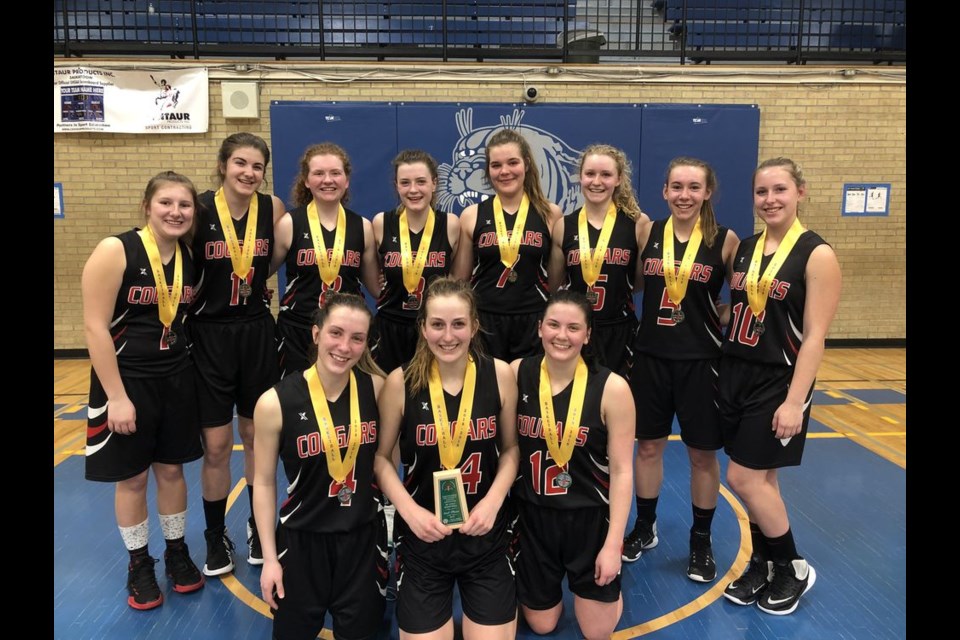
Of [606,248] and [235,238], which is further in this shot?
[606,248]

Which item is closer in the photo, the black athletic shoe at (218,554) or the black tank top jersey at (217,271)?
the black tank top jersey at (217,271)

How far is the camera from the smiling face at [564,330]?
2.43 meters

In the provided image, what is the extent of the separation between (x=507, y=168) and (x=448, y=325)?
3.81 ft

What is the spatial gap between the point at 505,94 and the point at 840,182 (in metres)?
4.45

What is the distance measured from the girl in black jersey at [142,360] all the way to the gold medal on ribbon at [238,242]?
0.18m

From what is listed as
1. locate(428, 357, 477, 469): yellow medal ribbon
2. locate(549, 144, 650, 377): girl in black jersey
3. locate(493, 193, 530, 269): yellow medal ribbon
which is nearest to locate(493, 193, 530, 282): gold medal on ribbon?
locate(493, 193, 530, 269): yellow medal ribbon

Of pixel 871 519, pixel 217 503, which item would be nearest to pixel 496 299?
pixel 217 503

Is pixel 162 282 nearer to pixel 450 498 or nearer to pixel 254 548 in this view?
pixel 254 548

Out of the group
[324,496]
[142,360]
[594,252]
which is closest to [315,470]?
[324,496]

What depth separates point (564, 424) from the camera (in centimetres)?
248

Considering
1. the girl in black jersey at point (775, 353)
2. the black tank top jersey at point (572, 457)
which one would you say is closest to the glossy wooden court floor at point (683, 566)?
the girl in black jersey at point (775, 353)

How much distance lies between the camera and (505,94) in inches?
294

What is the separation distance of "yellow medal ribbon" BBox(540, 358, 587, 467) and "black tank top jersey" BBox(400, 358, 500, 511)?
20cm

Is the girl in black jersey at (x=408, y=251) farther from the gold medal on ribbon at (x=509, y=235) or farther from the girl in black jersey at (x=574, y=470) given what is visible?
the girl in black jersey at (x=574, y=470)
